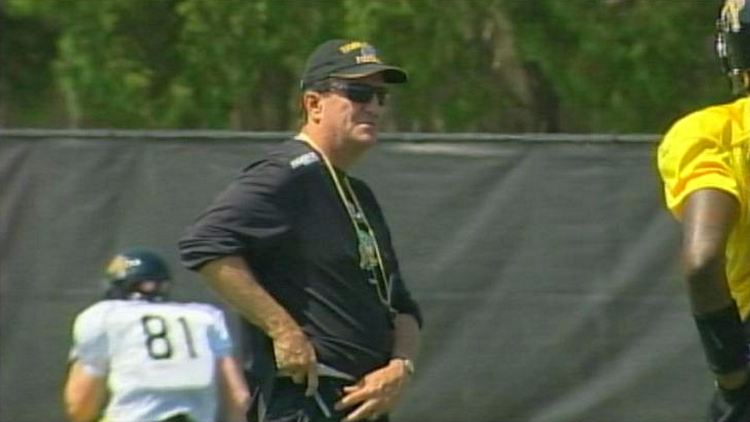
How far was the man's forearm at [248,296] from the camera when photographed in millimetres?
Result: 5098

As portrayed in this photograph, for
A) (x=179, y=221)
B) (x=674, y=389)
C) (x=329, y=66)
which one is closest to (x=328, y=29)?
(x=179, y=221)

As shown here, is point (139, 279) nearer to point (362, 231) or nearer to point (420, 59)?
point (362, 231)

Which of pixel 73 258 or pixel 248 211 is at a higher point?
pixel 248 211

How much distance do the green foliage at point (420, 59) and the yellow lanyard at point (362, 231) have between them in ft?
19.1


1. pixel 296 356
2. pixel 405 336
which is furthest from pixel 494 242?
pixel 296 356

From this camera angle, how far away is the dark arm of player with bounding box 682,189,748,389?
4086 mm

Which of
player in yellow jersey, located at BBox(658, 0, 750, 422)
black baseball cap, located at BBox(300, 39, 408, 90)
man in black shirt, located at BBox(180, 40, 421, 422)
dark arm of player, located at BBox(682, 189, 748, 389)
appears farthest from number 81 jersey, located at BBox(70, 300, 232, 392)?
dark arm of player, located at BBox(682, 189, 748, 389)

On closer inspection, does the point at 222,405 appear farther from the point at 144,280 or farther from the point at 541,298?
the point at 541,298

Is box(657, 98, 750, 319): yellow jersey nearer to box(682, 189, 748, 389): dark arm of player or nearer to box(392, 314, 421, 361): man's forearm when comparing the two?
box(682, 189, 748, 389): dark arm of player

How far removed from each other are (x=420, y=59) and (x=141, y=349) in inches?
166

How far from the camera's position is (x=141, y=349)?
299 inches

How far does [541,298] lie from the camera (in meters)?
8.88

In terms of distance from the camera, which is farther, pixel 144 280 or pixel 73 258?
pixel 73 258

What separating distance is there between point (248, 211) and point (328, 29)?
6542 mm
